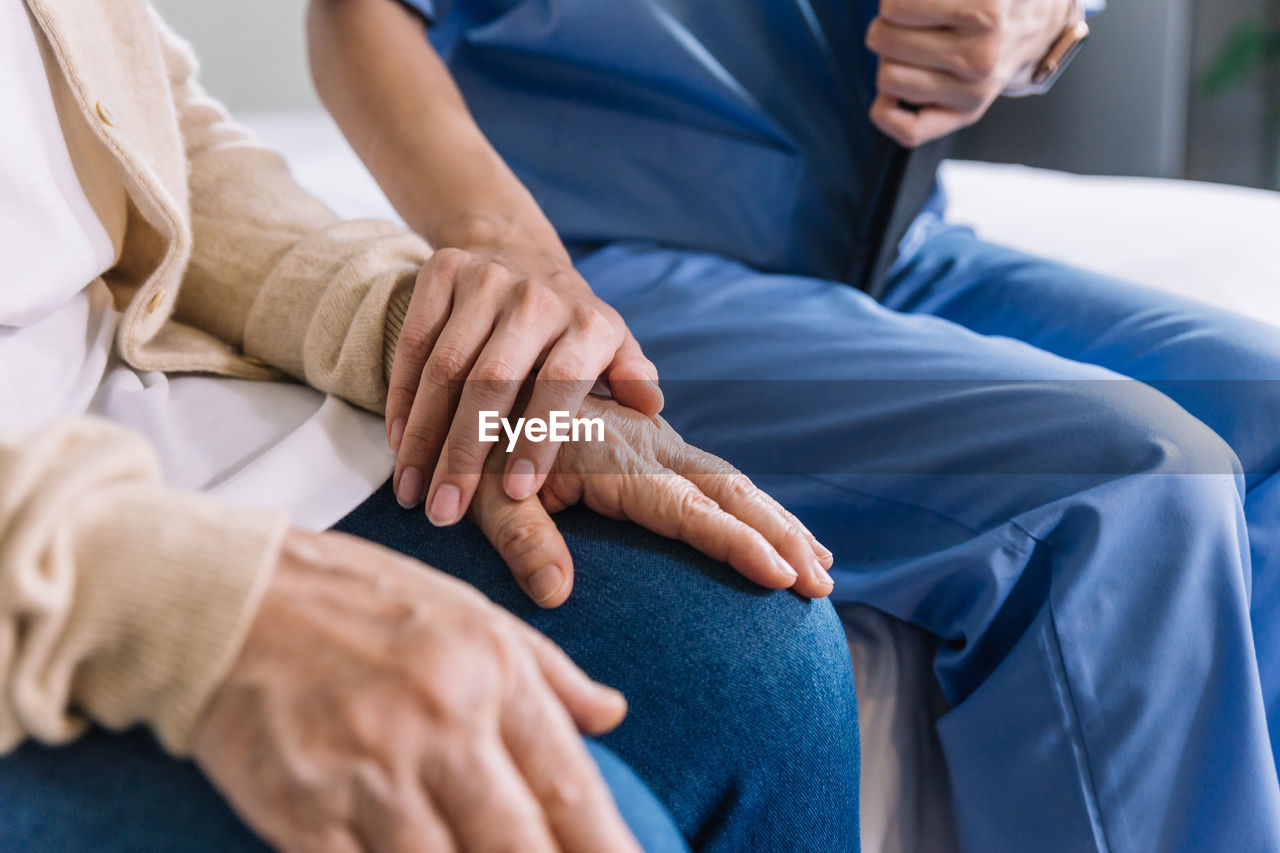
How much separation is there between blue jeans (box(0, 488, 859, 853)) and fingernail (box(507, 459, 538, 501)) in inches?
1.5

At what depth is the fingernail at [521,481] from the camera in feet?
1.70

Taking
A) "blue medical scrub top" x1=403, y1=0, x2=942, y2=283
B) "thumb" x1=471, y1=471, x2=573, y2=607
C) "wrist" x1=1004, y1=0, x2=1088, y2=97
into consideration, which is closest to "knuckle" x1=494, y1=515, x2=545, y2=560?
"thumb" x1=471, y1=471, x2=573, y2=607

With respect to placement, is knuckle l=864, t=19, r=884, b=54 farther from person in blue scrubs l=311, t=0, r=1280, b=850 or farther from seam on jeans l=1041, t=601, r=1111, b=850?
seam on jeans l=1041, t=601, r=1111, b=850

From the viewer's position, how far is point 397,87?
804mm

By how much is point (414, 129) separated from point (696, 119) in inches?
10.9

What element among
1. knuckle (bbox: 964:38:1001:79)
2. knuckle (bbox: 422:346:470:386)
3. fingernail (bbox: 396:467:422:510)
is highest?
knuckle (bbox: 964:38:1001:79)

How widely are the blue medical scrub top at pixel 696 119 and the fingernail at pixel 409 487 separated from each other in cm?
45

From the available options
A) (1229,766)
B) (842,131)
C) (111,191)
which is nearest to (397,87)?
(111,191)

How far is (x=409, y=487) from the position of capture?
1.78 feet

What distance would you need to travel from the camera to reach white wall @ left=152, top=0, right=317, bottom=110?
2340 mm

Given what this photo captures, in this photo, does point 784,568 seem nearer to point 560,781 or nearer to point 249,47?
point 560,781

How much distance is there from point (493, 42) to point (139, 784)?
0.73 meters

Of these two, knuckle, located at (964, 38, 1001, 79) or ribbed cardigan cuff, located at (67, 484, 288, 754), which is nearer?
ribbed cardigan cuff, located at (67, 484, 288, 754)

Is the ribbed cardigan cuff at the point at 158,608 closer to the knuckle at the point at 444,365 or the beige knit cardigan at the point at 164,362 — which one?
the beige knit cardigan at the point at 164,362
